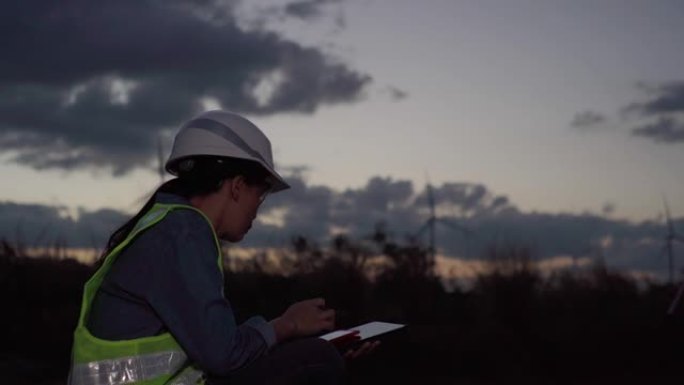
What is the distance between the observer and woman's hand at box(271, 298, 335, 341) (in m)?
4.29

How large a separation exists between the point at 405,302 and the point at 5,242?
24.3ft

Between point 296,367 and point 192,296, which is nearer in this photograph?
point 192,296

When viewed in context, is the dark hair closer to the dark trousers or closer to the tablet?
the dark trousers

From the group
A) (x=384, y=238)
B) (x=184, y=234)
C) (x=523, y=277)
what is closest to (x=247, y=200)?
(x=184, y=234)

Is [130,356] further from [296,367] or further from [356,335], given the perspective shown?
[356,335]

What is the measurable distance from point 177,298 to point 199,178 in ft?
1.68

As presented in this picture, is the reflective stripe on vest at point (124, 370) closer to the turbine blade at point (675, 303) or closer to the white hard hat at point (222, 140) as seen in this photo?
the white hard hat at point (222, 140)

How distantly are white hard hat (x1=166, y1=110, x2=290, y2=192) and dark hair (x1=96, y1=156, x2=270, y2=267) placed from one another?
3 cm

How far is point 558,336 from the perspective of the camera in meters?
18.6

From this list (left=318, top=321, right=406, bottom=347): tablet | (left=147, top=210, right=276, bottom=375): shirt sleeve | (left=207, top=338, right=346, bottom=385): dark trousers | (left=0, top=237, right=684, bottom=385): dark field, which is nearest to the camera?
(left=147, top=210, right=276, bottom=375): shirt sleeve

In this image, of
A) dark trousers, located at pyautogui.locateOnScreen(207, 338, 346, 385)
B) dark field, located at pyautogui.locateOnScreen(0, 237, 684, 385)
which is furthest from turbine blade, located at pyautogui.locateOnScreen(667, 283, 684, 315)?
dark trousers, located at pyautogui.locateOnScreen(207, 338, 346, 385)

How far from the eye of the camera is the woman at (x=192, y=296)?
13.1ft

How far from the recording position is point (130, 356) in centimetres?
399

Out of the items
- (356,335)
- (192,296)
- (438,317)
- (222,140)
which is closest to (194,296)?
(192,296)
